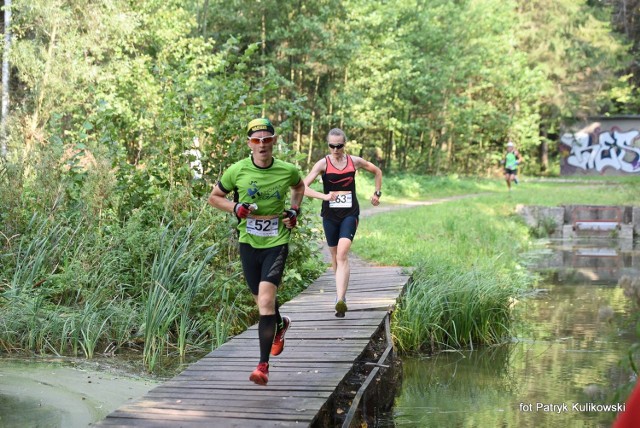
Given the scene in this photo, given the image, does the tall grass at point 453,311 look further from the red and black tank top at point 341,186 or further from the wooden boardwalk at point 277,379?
the red and black tank top at point 341,186

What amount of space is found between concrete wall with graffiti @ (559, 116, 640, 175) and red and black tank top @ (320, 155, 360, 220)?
4015cm

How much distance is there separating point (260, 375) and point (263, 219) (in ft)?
3.64

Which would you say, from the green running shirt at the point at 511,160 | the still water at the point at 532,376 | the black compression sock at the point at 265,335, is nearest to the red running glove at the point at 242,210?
the black compression sock at the point at 265,335

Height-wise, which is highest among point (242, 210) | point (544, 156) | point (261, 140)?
point (261, 140)

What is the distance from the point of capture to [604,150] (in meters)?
46.4

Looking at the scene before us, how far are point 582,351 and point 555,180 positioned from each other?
3240 cm

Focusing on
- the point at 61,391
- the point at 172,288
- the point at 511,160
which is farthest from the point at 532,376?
the point at 511,160

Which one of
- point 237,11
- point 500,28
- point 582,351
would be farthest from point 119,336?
point 500,28

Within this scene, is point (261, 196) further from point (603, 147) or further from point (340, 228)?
point (603, 147)

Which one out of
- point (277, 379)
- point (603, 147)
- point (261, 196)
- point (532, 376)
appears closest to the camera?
point (261, 196)

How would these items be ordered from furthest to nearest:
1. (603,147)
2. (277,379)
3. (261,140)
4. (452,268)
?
1. (603,147)
2. (452,268)
3. (277,379)
4. (261,140)

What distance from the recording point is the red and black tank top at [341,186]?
27.6 feet

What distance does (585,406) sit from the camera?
796cm

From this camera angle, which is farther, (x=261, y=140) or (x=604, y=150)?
(x=604, y=150)
